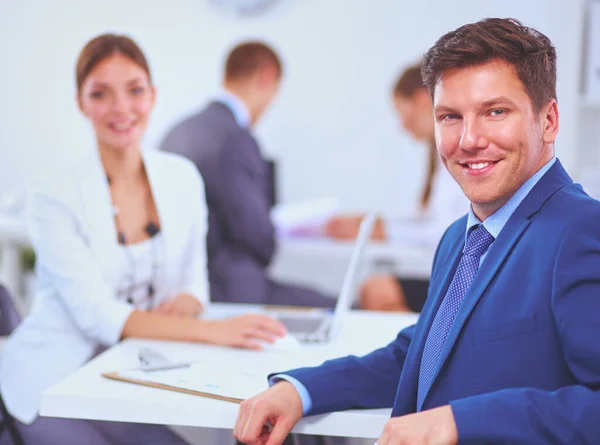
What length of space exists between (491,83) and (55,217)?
1.24 meters

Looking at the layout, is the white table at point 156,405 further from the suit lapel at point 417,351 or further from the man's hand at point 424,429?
the man's hand at point 424,429

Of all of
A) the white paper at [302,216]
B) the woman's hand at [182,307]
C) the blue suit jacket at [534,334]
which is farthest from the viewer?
the white paper at [302,216]

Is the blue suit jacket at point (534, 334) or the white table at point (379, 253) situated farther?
the white table at point (379, 253)

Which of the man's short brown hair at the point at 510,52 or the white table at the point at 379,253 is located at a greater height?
the man's short brown hair at the point at 510,52

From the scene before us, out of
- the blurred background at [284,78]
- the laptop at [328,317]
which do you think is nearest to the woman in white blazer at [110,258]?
the laptop at [328,317]

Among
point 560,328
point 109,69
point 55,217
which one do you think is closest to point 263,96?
point 109,69

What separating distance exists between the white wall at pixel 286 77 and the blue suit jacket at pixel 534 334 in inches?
152

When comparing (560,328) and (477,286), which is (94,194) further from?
(560,328)

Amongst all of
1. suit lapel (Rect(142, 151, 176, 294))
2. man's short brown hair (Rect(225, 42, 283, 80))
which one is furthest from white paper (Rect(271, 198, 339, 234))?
suit lapel (Rect(142, 151, 176, 294))

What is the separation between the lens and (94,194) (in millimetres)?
2109

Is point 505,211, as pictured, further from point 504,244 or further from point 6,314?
point 6,314

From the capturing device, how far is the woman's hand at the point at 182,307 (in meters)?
2.16

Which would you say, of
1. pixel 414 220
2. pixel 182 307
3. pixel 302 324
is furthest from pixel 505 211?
pixel 414 220

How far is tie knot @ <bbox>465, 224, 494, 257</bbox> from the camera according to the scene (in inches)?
50.5
